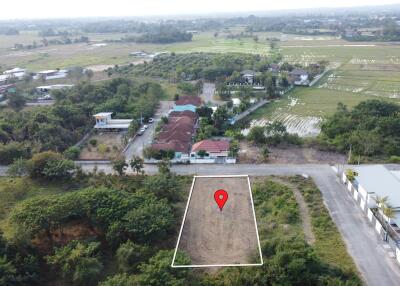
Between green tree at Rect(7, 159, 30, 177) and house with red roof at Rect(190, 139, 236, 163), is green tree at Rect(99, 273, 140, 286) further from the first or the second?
house with red roof at Rect(190, 139, 236, 163)

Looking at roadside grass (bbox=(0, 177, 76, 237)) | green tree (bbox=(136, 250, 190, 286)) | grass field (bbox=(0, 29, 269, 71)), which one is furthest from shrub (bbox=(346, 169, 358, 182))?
grass field (bbox=(0, 29, 269, 71))

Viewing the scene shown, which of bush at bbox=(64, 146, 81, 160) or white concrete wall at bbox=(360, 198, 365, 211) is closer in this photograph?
white concrete wall at bbox=(360, 198, 365, 211)

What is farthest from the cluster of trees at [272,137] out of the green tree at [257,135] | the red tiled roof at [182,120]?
the red tiled roof at [182,120]

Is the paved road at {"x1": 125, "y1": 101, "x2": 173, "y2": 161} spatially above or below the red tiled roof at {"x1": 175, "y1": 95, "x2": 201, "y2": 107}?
below

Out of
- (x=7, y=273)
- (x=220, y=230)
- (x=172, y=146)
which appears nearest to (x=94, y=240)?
(x=7, y=273)

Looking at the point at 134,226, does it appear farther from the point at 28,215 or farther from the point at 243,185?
the point at 243,185

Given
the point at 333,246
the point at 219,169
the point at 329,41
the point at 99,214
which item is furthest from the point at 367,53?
the point at 99,214
